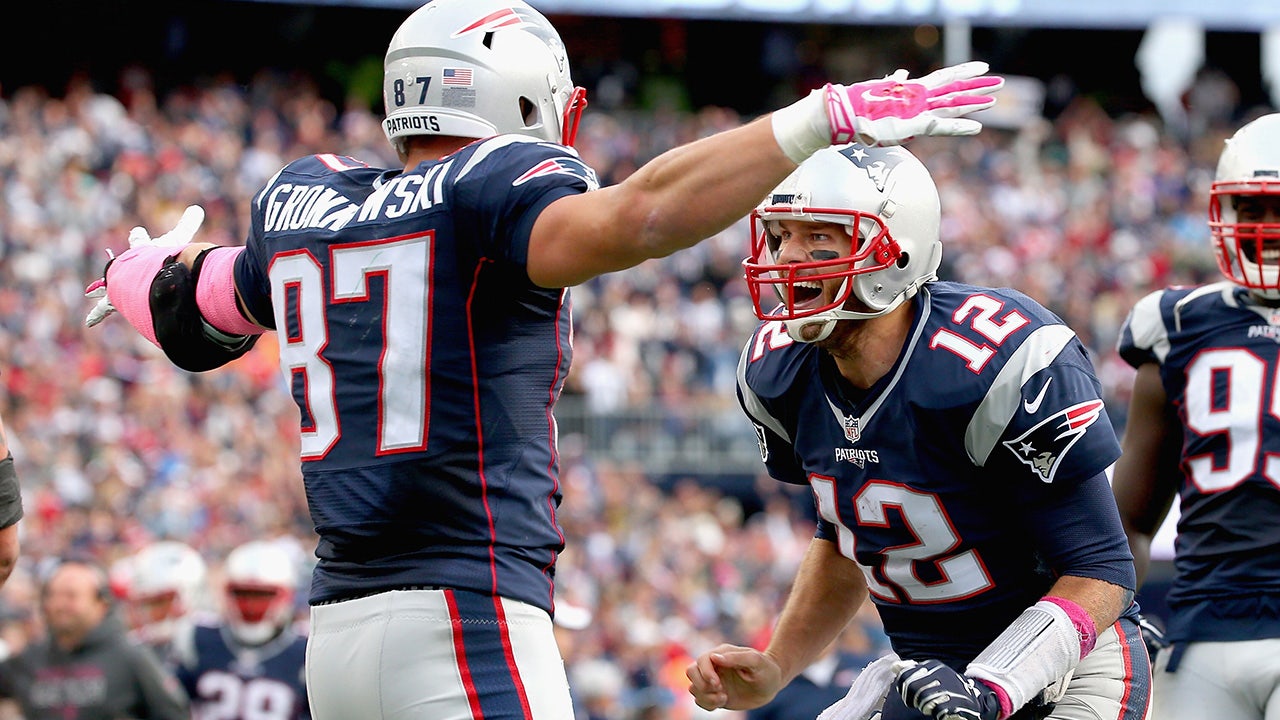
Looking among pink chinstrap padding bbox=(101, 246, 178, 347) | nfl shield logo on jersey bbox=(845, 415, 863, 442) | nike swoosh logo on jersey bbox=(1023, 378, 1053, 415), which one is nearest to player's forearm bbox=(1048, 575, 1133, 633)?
nike swoosh logo on jersey bbox=(1023, 378, 1053, 415)

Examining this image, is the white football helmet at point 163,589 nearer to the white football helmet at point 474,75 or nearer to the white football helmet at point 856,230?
the white football helmet at point 474,75

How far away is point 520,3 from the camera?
11.5 feet

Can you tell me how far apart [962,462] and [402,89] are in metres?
1.40

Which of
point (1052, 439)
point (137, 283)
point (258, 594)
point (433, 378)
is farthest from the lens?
point (258, 594)

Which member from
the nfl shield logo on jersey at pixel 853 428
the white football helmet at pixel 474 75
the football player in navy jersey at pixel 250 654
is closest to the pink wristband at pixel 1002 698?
the nfl shield logo on jersey at pixel 853 428

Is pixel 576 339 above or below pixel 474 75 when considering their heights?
below

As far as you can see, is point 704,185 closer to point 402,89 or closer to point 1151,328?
point 402,89

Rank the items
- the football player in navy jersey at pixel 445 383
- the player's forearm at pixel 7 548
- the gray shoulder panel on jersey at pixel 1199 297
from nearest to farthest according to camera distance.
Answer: the football player in navy jersey at pixel 445 383 < the player's forearm at pixel 7 548 < the gray shoulder panel on jersey at pixel 1199 297

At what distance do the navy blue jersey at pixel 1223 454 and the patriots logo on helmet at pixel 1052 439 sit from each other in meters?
1.00

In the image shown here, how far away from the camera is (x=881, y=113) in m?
2.80

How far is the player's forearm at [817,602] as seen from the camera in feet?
13.0

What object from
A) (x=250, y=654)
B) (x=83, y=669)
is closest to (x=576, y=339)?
(x=250, y=654)

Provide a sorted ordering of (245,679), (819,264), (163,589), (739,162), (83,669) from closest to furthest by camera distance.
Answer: (739,162) → (819,264) → (83,669) → (245,679) → (163,589)

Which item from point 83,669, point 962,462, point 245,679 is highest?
point 962,462
